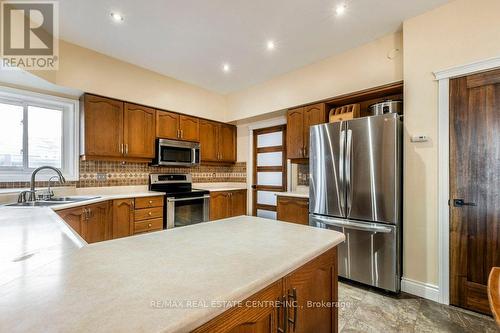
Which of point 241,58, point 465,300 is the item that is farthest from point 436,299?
point 241,58

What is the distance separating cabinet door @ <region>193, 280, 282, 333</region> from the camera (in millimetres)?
616

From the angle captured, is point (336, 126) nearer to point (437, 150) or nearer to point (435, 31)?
point (437, 150)

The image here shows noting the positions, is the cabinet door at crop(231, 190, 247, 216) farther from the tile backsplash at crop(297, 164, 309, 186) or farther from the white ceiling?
the white ceiling

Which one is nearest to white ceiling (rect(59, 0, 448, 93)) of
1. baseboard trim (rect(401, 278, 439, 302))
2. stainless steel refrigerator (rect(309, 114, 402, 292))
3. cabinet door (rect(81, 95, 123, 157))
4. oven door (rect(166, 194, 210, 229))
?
cabinet door (rect(81, 95, 123, 157))

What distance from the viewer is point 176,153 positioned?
3773mm

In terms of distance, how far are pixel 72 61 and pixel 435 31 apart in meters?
3.97

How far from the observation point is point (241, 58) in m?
3.16

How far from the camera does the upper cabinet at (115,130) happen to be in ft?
9.63

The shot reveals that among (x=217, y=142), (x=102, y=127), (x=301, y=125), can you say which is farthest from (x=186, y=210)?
(x=301, y=125)

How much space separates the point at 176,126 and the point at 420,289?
3771mm

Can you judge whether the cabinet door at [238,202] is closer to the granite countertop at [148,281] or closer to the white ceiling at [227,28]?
the white ceiling at [227,28]

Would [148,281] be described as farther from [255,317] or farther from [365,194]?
[365,194]

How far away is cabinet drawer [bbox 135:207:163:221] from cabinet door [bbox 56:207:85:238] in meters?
0.71

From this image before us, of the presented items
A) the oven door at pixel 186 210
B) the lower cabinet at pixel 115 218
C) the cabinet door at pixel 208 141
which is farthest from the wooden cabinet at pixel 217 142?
the lower cabinet at pixel 115 218
